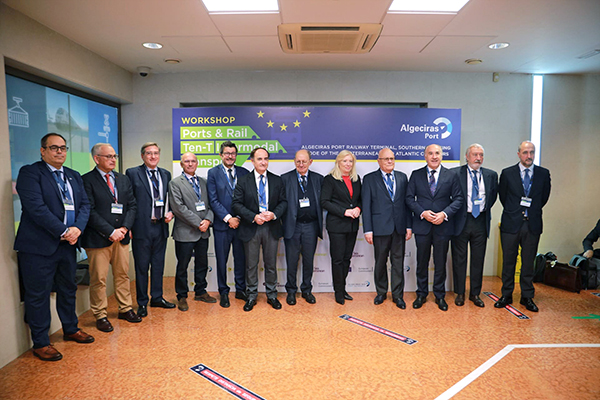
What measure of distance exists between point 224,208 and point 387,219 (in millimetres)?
1800

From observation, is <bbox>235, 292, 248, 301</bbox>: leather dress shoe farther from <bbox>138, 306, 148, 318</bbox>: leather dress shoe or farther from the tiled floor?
<bbox>138, 306, 148, 318</bbox>: leather dress shoe

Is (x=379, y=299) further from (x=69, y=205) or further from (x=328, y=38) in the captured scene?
(x=69, y=205)

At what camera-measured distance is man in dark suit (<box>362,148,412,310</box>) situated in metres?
4.21

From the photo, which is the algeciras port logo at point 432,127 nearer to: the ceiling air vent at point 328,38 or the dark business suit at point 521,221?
the dark business suit at point 521,221

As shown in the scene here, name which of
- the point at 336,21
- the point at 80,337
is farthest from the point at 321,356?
the point at 336,21

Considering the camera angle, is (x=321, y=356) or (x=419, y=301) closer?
(x=321, y=356)

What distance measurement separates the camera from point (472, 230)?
423 centimetres

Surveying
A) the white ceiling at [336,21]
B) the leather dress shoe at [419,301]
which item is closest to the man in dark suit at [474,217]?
the leather dress shoe at [419,301]

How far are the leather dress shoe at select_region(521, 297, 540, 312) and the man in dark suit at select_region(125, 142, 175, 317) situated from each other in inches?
159

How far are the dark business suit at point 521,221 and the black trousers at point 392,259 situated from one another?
1.15 meters

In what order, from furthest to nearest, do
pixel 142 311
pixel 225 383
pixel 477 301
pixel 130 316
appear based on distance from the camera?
pixel 477 301
pixel 142 311
pixel 130 316
pixel 225 383

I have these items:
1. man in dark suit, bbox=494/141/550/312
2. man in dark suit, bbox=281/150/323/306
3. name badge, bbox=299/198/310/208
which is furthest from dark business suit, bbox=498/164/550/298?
name badge, bbox=299/198/310/208

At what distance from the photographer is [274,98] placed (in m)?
5.48

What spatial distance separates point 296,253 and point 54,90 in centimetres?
317
